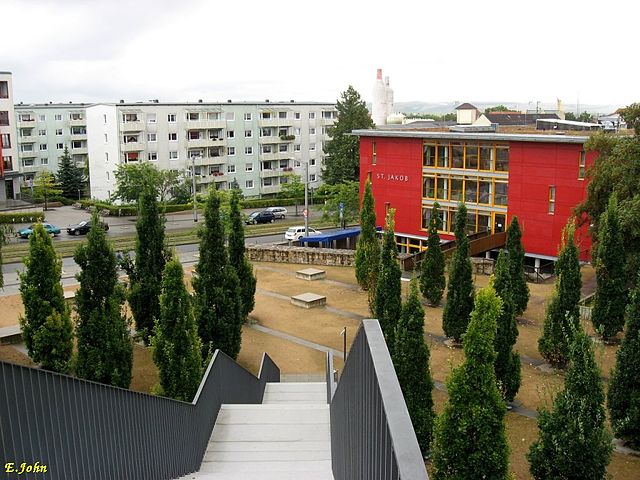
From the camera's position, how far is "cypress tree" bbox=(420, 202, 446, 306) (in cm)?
2717

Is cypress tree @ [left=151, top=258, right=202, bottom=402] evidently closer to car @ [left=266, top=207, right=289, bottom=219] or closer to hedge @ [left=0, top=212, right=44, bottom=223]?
hedge @ [left=0, top=212, right=44, bottom=223]

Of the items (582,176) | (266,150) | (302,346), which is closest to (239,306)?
(302,346)

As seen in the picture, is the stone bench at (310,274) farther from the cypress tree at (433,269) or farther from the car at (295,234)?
the car at (295,234)

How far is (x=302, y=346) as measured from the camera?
74.7 feet

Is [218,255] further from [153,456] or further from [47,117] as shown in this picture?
[47,117]

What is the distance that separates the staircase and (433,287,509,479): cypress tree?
2.09 metres

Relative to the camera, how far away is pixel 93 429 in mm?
6383

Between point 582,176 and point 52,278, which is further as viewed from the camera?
point 582,176

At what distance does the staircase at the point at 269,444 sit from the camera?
902 centimetres

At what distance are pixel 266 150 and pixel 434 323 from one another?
169 feet

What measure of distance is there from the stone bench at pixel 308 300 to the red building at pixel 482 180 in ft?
43.3

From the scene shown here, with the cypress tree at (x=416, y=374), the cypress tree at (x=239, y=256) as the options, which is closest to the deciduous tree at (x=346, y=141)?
the cypress tree at (x=239, y=256)

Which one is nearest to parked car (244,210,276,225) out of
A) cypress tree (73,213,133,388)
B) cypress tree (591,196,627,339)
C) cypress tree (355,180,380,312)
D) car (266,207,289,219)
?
car (266,207,289,219)

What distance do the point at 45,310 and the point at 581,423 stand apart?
514 inches
